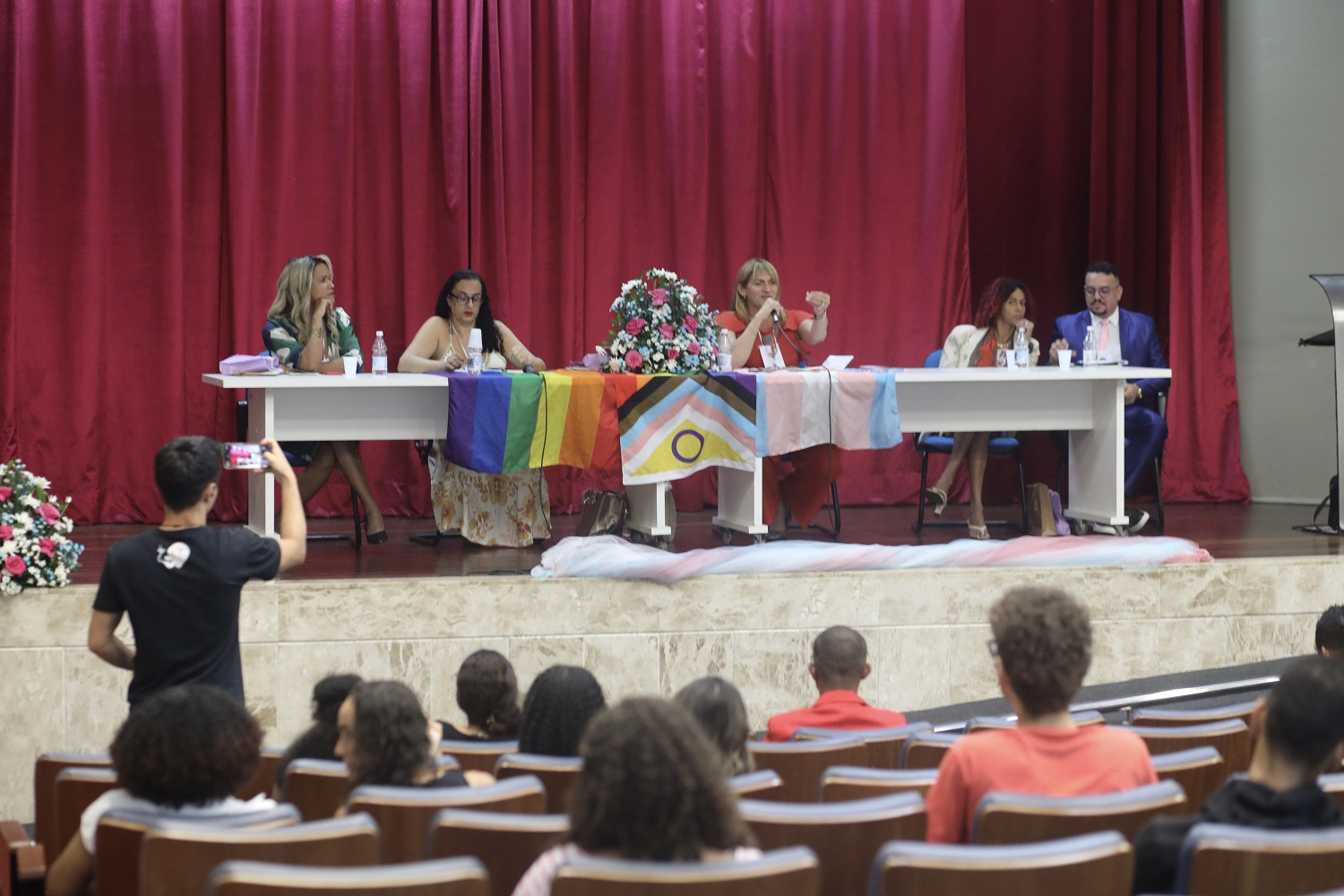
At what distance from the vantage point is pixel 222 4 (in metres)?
7.38

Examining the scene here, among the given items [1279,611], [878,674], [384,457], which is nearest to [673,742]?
[878,674]

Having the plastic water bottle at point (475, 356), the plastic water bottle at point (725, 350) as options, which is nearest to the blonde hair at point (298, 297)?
the plastic water bottle at point (475, 356)

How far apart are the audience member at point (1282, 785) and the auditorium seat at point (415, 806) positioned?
92 centimetres

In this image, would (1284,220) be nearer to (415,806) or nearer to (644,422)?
(644,422)

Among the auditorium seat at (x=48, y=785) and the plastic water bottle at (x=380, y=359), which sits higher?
the plastic water bottle at (x=380, y=359)

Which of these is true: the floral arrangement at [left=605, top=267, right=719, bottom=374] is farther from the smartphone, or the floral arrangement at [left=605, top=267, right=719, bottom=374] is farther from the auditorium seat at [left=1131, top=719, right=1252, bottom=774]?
the auditorium seat at [left=1131, top=719, right=1252, bottom=774]

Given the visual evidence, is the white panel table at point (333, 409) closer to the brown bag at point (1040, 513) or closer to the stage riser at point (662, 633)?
the stage riser at point (662, 633)

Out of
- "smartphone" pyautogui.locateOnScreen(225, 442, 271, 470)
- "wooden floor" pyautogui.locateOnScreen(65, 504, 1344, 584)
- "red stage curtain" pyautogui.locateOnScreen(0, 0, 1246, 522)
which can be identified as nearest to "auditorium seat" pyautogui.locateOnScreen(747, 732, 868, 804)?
"smartphone" pyautogui.locateOnScreen(225, 442, 271, 470)

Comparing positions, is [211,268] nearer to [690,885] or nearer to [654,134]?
[654,134]

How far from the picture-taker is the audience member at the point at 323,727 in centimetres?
295

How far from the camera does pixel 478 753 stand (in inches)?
116

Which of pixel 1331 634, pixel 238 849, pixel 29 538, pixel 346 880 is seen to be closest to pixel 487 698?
pixel 238 849

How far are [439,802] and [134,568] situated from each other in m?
1.15

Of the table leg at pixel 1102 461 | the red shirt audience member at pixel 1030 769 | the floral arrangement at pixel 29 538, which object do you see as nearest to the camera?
the red shirt audience member at pixel 1030 769
